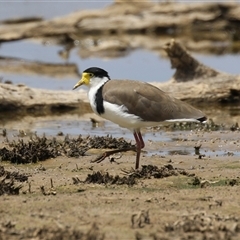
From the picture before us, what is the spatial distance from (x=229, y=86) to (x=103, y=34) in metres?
12.3

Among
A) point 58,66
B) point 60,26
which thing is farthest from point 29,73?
point 60,26

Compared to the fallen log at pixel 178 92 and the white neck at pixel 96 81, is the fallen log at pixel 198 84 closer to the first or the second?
the fallen log at pixel 178 92

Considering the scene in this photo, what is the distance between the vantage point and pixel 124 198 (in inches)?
294

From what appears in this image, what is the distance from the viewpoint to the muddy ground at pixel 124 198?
20.6 ft

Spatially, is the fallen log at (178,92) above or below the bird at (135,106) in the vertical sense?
below

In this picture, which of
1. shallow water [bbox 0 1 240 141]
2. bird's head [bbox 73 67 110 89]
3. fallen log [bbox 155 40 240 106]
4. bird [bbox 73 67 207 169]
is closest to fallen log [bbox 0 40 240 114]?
fallen log [bbox 155 40 240 106]

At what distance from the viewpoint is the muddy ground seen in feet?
20.6

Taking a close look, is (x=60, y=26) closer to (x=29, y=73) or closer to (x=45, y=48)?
(x=45, y=48)

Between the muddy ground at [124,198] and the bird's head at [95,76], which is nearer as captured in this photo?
the muddy ground at [124,198]

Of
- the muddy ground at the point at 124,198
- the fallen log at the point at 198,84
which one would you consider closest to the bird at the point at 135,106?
the muddy ground at the point at 124,198

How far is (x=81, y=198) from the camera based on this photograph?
7.41 metres

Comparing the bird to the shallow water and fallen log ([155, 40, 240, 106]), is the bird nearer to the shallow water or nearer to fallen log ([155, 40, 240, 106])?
the shallow water

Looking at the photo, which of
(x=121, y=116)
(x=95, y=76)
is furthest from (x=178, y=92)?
(x=121, y=116)

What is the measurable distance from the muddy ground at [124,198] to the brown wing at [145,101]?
2.02 ft
